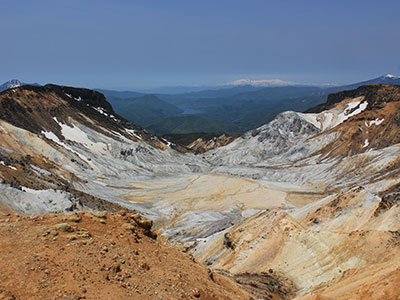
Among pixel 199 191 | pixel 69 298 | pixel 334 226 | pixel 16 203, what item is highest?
pixel 69 298

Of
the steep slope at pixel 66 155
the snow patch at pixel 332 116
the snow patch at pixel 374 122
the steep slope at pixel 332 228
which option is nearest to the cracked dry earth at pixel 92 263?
the steep slope at pixel 332 228

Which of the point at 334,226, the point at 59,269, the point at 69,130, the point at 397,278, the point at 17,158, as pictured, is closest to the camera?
the point at 59,269

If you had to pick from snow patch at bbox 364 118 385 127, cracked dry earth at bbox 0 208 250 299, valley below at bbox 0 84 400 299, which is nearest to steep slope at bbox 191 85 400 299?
snow patch at bbox 364 118 385 127

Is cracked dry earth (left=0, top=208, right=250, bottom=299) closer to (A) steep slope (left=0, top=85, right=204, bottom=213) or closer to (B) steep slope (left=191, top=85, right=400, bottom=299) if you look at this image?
(B) steep slope (left=191, top=85, right=400, bottom=299)

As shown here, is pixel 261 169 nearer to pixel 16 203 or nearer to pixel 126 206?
pixel 126 206

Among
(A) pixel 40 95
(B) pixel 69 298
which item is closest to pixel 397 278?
(B) pixel 69 298

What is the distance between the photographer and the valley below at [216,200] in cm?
1509

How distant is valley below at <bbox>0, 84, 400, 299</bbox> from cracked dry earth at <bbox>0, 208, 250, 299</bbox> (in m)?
0.08

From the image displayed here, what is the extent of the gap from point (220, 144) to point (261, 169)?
179ft

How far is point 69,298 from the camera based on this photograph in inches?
416

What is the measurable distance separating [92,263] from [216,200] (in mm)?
57508

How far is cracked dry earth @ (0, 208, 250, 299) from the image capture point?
11070 mm

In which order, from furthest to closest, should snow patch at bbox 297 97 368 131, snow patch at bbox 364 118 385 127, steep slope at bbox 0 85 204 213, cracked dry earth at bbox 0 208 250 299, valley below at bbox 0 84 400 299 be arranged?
snow patch at bbox 297 97 368 131 < snow patch at bbox 364 118 385 127 < steep slope at bbox 0 85 204 213 < valley below at bbox 0 84 400 299 < cracked dry earth at bbox 0 208 250 299

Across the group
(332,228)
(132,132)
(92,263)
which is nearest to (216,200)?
(332,228)
